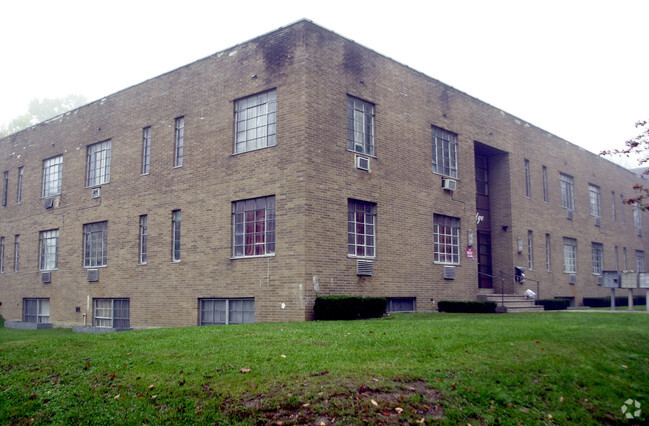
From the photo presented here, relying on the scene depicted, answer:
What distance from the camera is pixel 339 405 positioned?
7.12 meters

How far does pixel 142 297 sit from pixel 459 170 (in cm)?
1170

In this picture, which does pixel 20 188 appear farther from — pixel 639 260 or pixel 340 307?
pixel 639 260

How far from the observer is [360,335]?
36.7ft

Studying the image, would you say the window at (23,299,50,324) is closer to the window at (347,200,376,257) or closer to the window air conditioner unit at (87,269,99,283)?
the window air conditioner unit at (87,269,99,283)

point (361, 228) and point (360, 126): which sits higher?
point (360, 126)

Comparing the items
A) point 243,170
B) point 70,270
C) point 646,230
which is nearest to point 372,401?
point 243,170

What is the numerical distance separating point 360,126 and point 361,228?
120 inches

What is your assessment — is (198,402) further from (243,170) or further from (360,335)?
(243,170)

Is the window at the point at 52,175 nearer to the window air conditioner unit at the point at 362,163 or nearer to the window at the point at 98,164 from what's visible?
the window at the point at 98,164

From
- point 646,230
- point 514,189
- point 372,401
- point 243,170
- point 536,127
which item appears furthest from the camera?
point 646,230

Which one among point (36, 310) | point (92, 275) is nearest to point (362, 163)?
point (92, 275)

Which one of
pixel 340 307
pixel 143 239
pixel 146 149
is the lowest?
pixel 340 307

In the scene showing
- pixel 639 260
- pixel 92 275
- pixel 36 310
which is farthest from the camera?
pixel 639 260

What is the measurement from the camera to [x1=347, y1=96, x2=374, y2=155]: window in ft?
58.1
